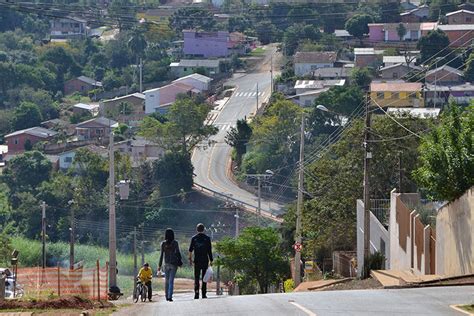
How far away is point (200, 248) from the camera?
25.4 meters

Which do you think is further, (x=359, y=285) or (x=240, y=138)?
(x=240, y=138)

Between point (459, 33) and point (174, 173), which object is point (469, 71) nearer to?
point (459, 33)

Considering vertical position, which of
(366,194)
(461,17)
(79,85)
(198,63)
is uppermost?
(461,17)

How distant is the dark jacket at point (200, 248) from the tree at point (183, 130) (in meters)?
71.6

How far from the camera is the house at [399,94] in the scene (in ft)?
313

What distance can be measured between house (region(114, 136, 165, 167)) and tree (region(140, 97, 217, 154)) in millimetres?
649

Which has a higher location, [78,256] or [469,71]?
[469,71]

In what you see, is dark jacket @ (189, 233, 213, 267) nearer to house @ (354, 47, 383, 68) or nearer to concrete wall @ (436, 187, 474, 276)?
concrete wall @ (436, 187, 474, 276)

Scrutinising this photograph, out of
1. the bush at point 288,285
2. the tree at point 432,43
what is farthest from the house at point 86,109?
the bush at point 288,285

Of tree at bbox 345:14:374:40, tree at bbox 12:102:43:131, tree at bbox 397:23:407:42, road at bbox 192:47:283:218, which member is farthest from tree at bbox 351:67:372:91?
tree at bbox 12:102:43:131

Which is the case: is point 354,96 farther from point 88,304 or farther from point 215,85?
point 88,304

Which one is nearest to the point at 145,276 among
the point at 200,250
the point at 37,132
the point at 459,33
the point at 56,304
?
the point at 200,250

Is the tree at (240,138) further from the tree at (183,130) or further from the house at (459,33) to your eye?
the house at (459,33)

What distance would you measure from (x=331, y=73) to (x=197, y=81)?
1217cm
